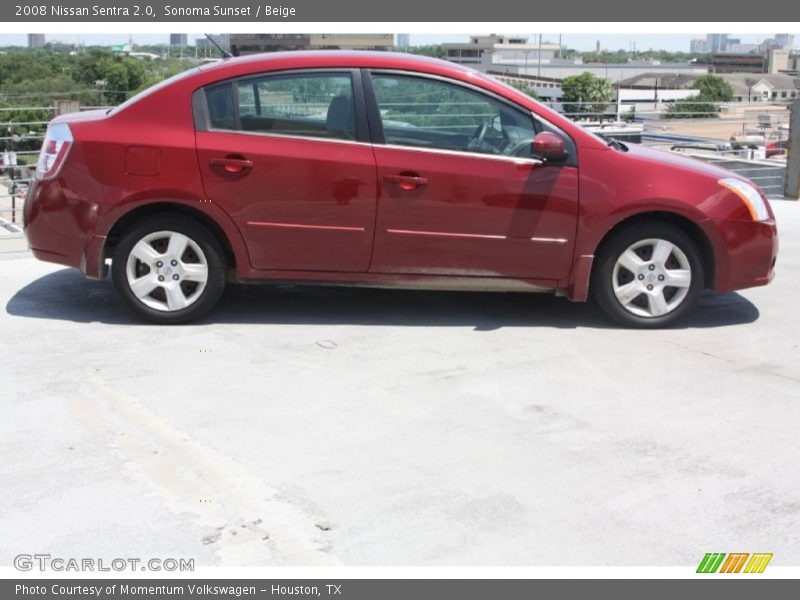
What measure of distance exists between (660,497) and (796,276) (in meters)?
4.44

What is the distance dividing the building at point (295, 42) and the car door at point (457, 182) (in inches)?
45.5

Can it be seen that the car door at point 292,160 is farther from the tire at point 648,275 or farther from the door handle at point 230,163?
the tire at point 648,275

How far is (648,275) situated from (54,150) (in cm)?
365

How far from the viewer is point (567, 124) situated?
627 cm

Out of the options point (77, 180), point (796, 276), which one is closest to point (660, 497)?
point (77, 180)

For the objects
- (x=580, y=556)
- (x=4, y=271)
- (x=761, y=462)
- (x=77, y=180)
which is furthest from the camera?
(x=4, y=271)

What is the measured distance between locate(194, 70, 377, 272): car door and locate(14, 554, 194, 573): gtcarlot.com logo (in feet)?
9.80

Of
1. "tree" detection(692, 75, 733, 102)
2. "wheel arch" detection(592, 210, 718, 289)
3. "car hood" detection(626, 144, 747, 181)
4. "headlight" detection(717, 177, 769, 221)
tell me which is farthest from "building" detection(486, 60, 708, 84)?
"wheel arch" detection(592, 210, 718, 289)

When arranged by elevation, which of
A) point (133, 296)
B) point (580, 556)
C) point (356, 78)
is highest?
point (356, 78)

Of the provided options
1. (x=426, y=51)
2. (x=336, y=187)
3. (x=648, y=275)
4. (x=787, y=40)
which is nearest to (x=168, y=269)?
(x=336, y=187)

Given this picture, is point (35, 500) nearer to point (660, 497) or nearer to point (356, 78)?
point (660, 497)

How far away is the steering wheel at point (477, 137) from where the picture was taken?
6.22 metres

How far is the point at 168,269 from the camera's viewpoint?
20.4ft

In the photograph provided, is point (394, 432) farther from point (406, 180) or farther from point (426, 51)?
point (426, 51)
